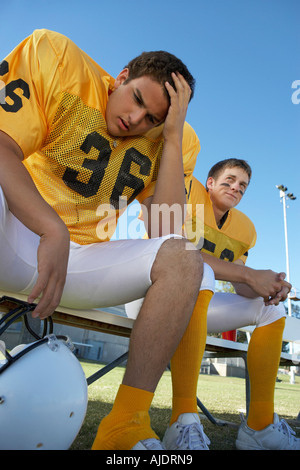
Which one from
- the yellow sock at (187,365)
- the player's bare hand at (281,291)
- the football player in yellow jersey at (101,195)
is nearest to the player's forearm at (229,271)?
the player's bare hand at (281,291)

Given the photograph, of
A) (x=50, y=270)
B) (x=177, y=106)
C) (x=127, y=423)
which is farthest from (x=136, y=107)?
(x=127, y=423)

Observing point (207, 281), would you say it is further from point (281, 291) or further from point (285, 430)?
point (285, 430)

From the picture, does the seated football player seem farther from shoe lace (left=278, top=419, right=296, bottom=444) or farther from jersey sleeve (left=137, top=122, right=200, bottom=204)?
jersey sleeve (left=137, top=122, right=200, bottom=204)

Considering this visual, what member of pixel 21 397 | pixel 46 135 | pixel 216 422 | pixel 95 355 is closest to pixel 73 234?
pixel 46 135

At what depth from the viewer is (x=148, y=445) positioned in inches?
32.0

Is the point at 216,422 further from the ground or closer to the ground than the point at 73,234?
closer to the ground

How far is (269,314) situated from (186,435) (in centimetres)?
78

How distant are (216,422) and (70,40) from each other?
2.11m

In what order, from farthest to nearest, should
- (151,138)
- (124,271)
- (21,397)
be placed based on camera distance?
1. (151,138)
2. (124,271)
3. (21,397)

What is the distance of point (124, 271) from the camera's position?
1.04 meters

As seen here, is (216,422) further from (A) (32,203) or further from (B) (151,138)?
(A) (32,203)

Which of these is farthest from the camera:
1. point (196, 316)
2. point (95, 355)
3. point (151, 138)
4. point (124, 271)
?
point (95, 355)

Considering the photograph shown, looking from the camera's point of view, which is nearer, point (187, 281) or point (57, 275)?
point (57, 275)
